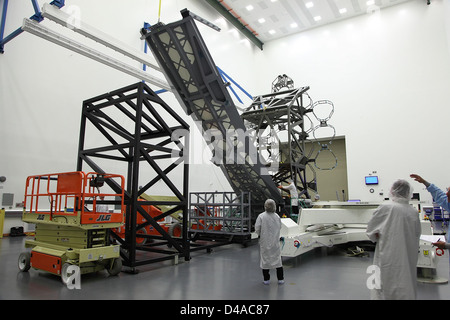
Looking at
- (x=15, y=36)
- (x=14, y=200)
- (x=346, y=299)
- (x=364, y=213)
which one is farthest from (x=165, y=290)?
(x=15, y=36)

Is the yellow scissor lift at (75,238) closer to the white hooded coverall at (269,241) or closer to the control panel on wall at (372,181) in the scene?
the white hooded coverall at (269,241)

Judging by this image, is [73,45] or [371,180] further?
[371,180]

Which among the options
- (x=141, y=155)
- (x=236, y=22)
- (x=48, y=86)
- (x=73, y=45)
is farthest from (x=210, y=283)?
(x=236, y=22)

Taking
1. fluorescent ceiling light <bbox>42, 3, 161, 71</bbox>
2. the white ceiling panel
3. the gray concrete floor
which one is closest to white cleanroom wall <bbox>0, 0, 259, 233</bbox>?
fluorescent ceiling light <bbox>42, 3, 161, 71</bbox>

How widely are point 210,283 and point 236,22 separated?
20.0 m

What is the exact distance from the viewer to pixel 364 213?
6824mm

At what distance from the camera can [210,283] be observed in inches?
191

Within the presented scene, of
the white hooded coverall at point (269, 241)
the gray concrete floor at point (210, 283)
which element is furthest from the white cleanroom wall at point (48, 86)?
the white hooded coverall at point (269, 241)

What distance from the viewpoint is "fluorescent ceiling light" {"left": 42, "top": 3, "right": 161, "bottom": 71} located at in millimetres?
8490

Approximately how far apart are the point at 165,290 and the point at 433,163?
1669 centimetres

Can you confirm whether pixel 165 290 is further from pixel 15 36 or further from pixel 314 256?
pixel 15 36

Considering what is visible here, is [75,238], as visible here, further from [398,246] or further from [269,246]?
[398,246]

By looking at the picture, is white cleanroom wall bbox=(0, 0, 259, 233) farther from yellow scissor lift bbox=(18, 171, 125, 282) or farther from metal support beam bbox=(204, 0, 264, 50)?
metal support beam bbox=(204, 0, 264, 50)
